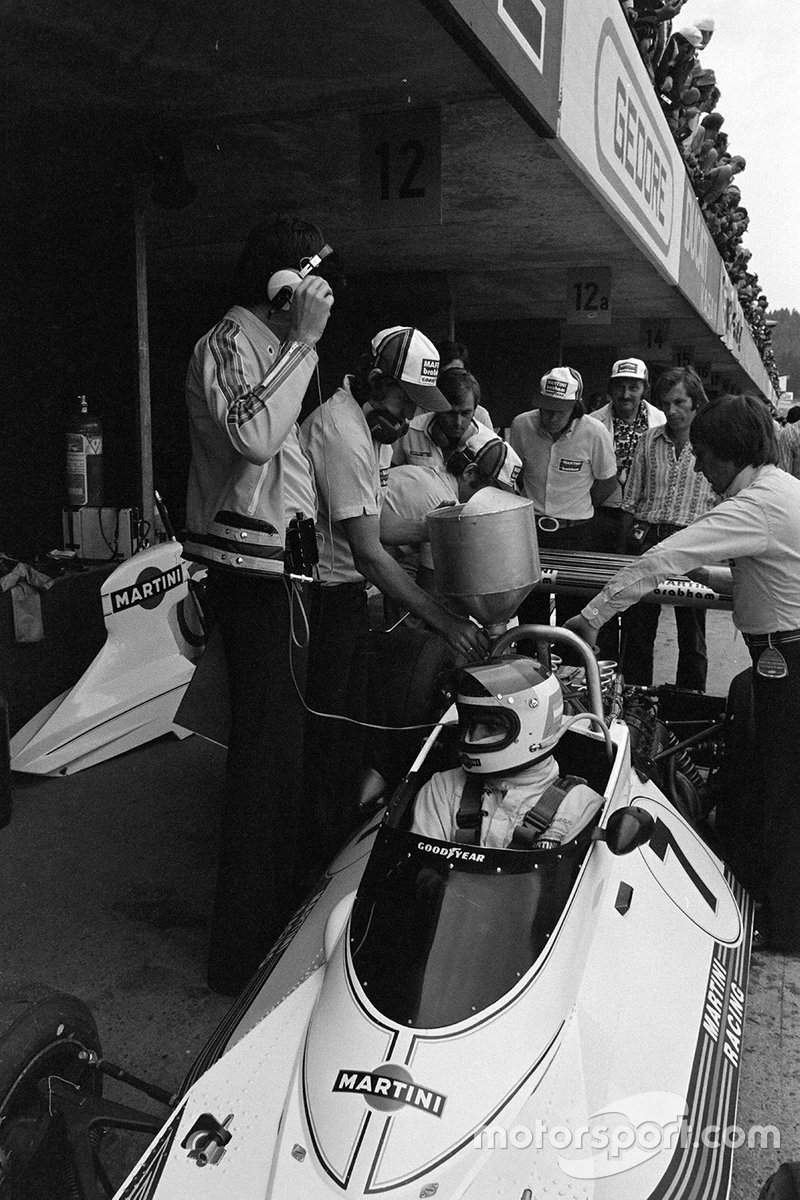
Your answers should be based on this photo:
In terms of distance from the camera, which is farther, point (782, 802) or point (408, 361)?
point (408, 361)

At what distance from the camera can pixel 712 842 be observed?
3818 mm

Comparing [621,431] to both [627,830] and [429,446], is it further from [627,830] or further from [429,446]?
[627,830]

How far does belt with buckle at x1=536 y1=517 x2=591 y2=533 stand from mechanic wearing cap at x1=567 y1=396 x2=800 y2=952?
2.68 meters

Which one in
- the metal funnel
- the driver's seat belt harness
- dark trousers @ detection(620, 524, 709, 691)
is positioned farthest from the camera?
dark trousers @ detection(620, 524, 709, 691)

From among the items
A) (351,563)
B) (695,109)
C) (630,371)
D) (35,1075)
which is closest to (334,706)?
(351,563)

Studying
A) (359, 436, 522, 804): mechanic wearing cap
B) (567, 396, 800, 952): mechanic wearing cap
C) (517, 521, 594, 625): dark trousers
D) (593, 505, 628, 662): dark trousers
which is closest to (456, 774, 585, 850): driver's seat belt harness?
(359, 436, 522, 804): mechanic wearing cap

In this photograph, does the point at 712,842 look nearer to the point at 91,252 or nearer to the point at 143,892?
the point at 143,892

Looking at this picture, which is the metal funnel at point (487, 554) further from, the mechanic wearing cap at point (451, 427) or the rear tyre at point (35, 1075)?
the mechanic wearing cap at point (451, 427)

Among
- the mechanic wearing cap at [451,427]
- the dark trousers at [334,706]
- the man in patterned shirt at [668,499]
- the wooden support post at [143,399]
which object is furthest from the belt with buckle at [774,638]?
the wooden support post at [143,399]

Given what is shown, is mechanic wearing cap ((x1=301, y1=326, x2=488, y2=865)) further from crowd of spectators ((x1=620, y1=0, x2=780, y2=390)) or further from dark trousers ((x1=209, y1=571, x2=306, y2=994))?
crowd of spectators ((x1=620, y1=0, x2=780, y2=390))

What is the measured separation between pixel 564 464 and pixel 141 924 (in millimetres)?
3910

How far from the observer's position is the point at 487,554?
2912mm

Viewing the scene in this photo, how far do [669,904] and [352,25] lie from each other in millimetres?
2920

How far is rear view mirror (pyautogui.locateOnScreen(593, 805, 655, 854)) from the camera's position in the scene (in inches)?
89.1
